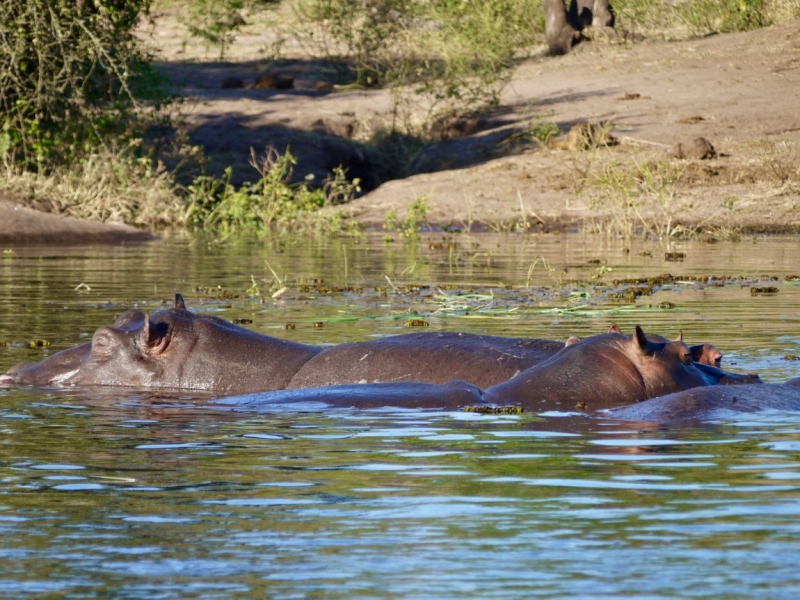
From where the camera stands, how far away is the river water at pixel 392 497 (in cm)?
320

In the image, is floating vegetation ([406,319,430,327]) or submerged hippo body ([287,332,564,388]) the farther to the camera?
floating vegetation ([406,319,430,327])

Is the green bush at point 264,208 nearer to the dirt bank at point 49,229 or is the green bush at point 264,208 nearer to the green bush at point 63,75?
the green bush at point 63,75

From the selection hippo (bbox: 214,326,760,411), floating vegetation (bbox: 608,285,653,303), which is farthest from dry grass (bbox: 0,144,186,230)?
hippo (bbox: 214,326,760,411)

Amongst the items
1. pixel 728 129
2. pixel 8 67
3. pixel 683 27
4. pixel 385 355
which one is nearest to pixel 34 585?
pixel 385 355

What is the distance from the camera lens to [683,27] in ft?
93.5

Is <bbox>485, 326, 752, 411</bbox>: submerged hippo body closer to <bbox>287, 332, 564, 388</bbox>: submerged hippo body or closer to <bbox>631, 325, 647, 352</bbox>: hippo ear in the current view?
<bbox>631, 325, 647, 352</bbox>: hippo ear

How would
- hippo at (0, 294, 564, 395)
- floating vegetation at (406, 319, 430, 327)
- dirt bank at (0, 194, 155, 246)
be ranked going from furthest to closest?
dirt bank at (0, 194, 155, 246) → floating vegetation at (406, 319, 430, 327) → hippo at (0, 294, 564, 395)

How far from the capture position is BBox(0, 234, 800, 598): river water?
10.5 feet

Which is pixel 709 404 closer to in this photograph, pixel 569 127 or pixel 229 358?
pixel 229 358

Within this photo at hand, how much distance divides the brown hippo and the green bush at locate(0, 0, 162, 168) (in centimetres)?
1365

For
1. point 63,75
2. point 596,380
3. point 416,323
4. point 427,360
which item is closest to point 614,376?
point 596,380

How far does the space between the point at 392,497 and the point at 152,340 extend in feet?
9.26

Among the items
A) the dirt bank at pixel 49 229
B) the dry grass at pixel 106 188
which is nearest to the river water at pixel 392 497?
the dirt bank at pixel 49 229

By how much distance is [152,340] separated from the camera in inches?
262
